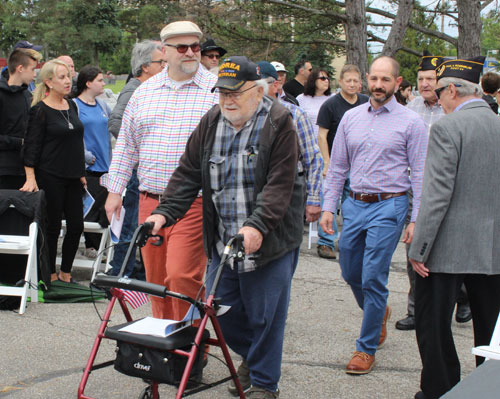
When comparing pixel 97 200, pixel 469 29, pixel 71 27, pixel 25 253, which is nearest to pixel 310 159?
pixel 25 253

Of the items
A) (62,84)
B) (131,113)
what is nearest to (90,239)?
(62,84)

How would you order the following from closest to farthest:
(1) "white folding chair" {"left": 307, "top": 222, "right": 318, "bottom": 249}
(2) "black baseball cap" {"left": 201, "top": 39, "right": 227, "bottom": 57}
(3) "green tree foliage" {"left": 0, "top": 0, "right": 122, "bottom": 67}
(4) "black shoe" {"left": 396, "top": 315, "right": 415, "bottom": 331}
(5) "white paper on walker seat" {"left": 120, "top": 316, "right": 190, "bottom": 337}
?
(5) "white paper on walker seat" {"left": 120, "top": 316, "right": 190, "bottom": 337}
(4) "black shoe" {"left": 396, "top": 315, "right": 415, "bottom": 331}
(2) "black baseball cap" {"left": 201, "top": 39, "right": 227, "bottom": 57}
(1) "white folding chair" {"left": 307, "top": 222, "right": 318, "bottom": 249}
(3) "green tree foliage" {"left": 0, "top": 0, "right": 122, "bottom": 67}

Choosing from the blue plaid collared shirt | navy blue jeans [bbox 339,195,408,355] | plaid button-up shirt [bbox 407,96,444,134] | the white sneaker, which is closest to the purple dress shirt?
navy blue jeans [bbox 339,195,408,355]

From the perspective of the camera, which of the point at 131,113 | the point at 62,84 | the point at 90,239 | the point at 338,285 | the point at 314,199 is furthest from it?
the point at 90,239

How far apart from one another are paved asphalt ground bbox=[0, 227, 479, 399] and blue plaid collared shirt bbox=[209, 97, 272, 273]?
112 centimetres

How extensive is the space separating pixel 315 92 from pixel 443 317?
6.13 metres

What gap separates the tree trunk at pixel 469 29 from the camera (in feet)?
47.2

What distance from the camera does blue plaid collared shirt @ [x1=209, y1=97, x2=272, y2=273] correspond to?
400 centimetres

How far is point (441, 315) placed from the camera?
3.96m

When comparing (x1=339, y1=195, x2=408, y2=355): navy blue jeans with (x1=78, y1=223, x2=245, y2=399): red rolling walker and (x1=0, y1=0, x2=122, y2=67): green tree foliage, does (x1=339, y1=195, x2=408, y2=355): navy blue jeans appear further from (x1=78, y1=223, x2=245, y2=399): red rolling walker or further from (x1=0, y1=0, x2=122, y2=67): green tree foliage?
(x1=0, y1=0, x2=122, y2=67): green tree foliage

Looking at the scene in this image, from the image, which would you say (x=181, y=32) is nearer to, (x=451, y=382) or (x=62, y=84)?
(x=62, y=84)

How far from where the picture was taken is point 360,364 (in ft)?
15.8

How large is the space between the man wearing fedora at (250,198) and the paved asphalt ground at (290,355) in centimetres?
53

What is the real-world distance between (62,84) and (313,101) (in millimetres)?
4073
